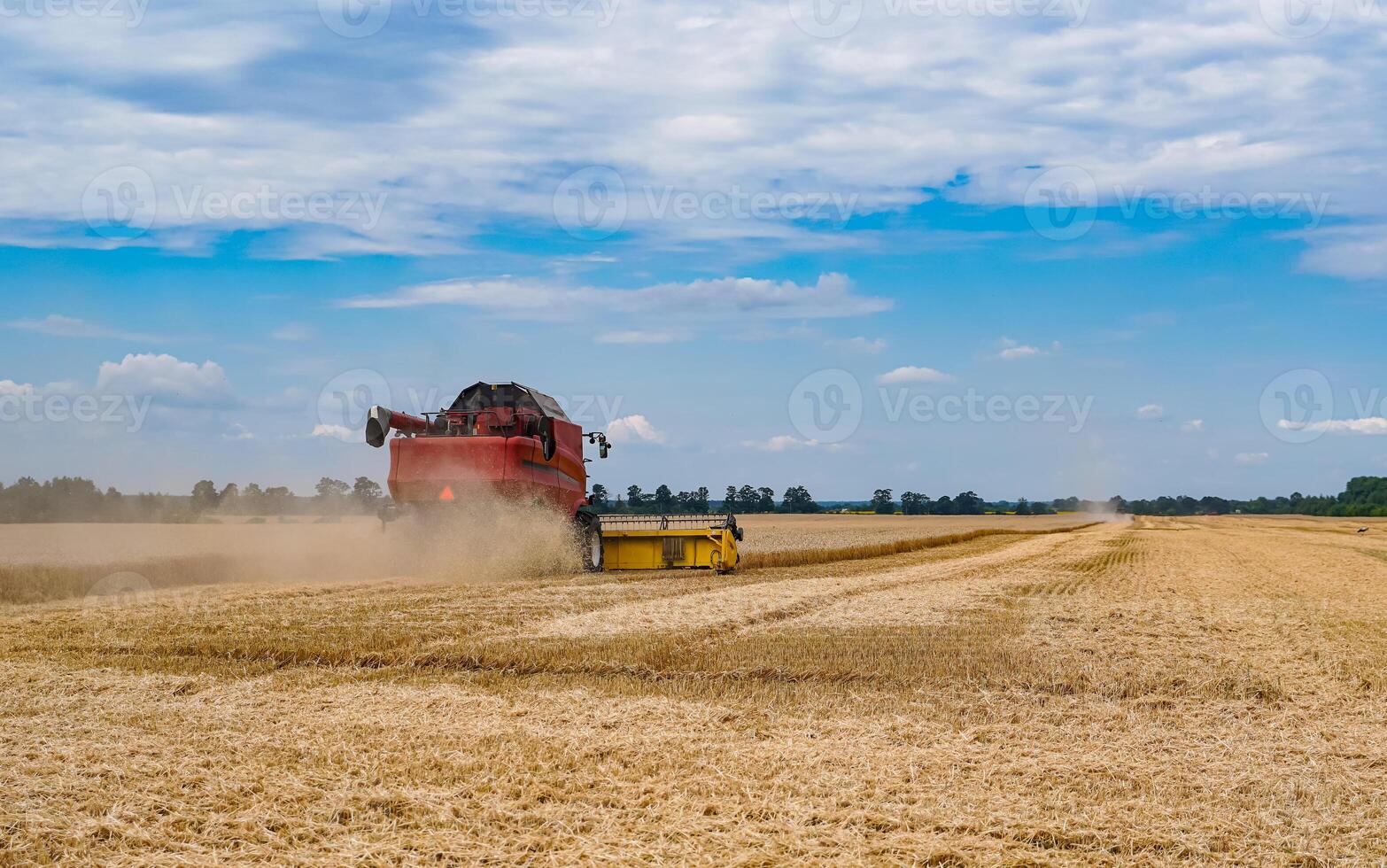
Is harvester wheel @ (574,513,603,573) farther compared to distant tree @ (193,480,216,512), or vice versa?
distant tree @ (193,480,216,512)

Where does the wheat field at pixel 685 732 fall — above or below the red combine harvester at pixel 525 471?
below

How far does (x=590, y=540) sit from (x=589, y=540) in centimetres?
5

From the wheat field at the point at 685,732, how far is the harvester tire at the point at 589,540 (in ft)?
18.4

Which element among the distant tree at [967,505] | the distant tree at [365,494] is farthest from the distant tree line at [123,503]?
the distant tree at [967,505]

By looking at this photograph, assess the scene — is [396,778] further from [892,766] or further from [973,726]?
[973,726]

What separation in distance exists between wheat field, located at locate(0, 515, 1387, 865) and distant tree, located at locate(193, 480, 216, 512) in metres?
14.5

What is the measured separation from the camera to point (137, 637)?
Answer: 11.0 metres

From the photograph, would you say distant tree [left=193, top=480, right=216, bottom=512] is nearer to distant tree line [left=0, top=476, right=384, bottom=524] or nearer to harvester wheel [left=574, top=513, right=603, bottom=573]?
distant tree line [left=0, top=476, right=384, bottom=524]

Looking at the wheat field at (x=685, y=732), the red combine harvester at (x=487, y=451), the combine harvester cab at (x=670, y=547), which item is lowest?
the wheat field at (x=685, y=732)

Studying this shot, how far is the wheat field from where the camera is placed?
5.27 meters

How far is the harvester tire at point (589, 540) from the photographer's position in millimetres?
20234

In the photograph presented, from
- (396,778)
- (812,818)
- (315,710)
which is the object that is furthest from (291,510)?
(812,818)

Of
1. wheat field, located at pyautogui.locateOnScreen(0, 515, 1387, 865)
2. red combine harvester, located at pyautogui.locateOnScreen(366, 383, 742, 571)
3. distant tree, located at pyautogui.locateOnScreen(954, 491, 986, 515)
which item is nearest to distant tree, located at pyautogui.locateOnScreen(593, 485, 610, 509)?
red combine harvester, located at pyautogui.locateOnScreen(366, 383, 742, 571)

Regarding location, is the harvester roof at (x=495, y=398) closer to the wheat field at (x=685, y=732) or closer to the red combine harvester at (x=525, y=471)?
the red combine harvester at (x=525, y=471)
